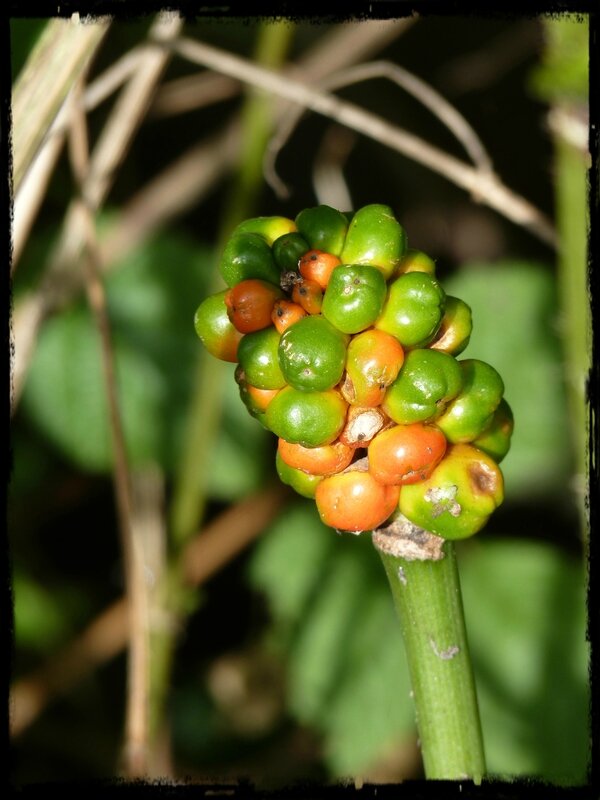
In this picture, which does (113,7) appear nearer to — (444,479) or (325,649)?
(444,479)

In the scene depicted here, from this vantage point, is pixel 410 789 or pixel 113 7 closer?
pixel 410 789

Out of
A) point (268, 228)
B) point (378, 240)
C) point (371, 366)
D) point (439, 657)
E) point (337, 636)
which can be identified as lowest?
point (439, 657)

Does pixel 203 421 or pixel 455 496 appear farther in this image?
pixel 203 421

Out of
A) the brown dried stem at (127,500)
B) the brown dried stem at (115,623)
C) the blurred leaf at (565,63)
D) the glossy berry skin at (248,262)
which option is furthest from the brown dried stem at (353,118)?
the glossy berry skin at (248,262)

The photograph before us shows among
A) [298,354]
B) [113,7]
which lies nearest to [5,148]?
[113,7]

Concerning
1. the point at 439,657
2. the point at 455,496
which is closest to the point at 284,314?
the point at 455,496

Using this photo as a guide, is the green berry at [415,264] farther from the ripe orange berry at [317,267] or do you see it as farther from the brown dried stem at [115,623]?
the brown dried stem at [115,623]

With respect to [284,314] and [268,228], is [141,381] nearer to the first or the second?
[268,228]
